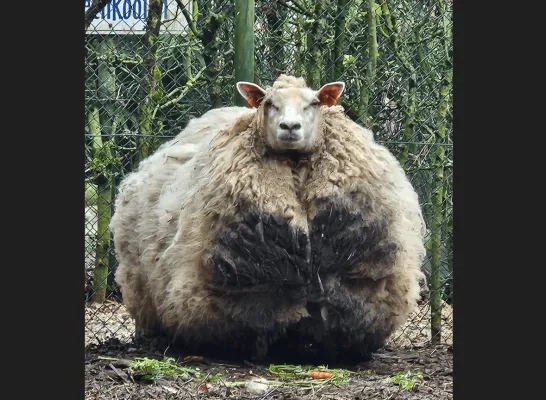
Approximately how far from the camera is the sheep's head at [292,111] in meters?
6.95

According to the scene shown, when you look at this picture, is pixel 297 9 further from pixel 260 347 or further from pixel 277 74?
pixel 260 347

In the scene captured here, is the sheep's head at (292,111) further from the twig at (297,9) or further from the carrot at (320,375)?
the twig at (297,9)

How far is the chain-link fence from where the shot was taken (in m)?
8.91

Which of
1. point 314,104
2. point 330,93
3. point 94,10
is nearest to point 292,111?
point 314,104

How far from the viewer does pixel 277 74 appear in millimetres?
9148

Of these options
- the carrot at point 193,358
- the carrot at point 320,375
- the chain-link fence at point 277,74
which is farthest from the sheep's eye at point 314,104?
the carrot at point 193,358

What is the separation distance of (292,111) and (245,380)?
1.65 meters

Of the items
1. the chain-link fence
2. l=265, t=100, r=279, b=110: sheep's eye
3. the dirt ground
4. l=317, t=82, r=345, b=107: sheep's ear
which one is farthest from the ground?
l=317, t=82, r=345, b=107: sheep's ear

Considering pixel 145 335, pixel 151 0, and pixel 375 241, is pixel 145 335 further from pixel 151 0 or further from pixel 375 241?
pixel 151 0

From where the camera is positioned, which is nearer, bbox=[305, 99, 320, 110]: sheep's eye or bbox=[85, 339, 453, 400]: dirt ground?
bbox=[85, 339, 453, 400]: dirt ground

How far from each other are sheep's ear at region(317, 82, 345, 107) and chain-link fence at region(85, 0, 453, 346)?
136 centimetres

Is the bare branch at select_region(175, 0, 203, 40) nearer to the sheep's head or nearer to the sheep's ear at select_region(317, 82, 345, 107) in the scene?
the sheep's head

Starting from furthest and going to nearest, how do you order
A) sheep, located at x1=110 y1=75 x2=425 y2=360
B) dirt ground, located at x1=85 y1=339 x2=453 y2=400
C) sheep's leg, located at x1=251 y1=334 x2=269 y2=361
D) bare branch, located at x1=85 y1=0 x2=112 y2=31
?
1. bare branch, located at x1=85 y1=0 x2=112 y2=31
2. sheep's leg, located at x1=251 y1=334 x2=269 y2=361
3. sheep, located at x1=110 y1=75 x2=425 y2=360
4. dirt ground, located at x1=85 y1=339 x2=453 y2=400

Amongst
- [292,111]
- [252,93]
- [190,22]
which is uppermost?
[190,22]
